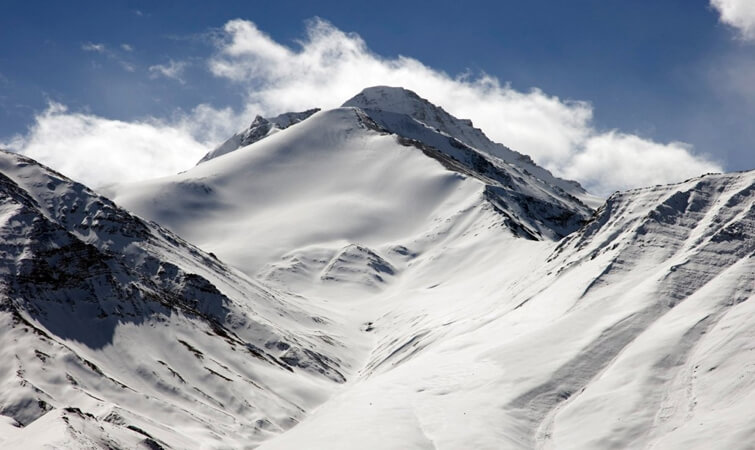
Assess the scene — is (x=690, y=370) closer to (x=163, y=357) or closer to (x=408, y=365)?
(x=408, y=365)

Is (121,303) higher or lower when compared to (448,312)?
lower

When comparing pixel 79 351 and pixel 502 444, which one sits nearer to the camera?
pixel 502 444

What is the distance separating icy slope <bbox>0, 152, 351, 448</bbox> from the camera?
87812 mm

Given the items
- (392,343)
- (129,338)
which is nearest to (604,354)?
(392,343)

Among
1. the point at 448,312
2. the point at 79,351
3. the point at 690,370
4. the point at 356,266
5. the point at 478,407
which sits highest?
the point at 356,266

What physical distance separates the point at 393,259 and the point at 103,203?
71022 millimetres

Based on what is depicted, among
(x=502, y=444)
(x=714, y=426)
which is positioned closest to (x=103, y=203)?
(x=502, y=444)

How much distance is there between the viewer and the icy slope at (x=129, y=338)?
87.8 meters

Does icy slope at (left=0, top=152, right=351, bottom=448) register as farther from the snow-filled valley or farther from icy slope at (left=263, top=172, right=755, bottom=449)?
icy slope at (left=263, top=172, right=755, bottom=449)

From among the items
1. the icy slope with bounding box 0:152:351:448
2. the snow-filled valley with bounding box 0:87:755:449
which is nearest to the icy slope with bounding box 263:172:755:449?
the snow-filled valley with bounding box 0:87:755:449

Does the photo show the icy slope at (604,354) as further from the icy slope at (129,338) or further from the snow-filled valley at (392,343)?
the icy slope at (129,338)

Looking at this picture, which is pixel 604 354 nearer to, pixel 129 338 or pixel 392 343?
pixel 392 343

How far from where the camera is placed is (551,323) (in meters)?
97.5

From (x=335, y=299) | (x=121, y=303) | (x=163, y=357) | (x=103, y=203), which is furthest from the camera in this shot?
(x=335, y=299)
